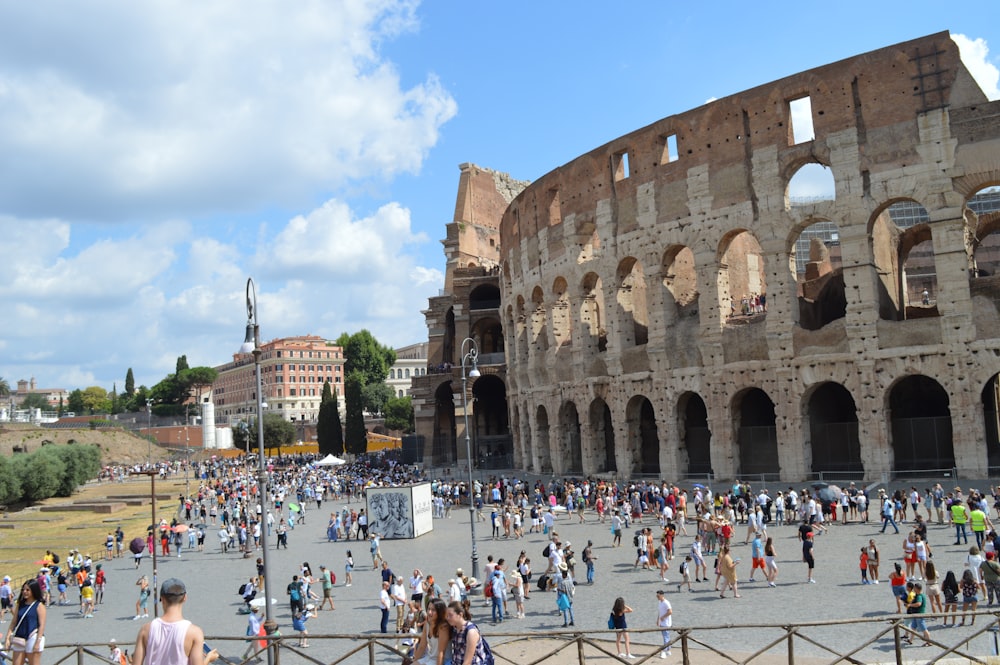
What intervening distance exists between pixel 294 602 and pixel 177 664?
11837mm

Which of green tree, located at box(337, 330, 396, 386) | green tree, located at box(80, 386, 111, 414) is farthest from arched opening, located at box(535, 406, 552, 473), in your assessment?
green tree, located at box(80, 386, 111, 414)

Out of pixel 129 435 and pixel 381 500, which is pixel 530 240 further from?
pixel 129 435

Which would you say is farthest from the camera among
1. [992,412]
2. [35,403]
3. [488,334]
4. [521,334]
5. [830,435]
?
[35,403]

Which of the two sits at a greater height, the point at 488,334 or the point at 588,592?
the point at 488,334

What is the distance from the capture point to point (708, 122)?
32531 mm

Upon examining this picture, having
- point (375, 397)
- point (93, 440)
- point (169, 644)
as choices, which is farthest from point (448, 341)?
point (169, 644)

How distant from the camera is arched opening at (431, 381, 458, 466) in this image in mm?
59625

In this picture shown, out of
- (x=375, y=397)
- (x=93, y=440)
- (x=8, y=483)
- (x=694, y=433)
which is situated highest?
(x=375, y=397)

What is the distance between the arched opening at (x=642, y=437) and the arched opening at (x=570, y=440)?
351 cm

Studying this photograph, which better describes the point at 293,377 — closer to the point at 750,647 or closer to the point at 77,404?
the point at 77,404

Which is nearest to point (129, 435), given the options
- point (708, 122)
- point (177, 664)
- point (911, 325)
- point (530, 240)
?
point (530, 240)

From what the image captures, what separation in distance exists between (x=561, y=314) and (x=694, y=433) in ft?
30.7

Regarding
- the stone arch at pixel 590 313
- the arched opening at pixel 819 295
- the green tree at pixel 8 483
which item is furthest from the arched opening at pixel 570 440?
the green tree at pixel 8 483

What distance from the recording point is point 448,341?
63.2 m
